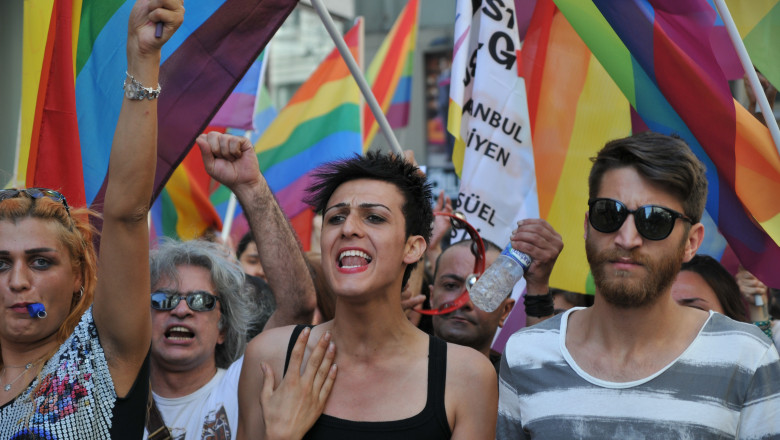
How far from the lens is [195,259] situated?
382 centimetres

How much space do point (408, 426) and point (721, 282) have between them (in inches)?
91.3

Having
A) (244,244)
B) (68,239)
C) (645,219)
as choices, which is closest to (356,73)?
(68,239)

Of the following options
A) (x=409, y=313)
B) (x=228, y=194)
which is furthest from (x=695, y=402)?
(x=228, y=194)

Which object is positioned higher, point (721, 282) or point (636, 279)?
point (721, 282)

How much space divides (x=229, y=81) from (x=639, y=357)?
2.03 meters

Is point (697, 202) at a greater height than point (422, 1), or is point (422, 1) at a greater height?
point (422, 1)

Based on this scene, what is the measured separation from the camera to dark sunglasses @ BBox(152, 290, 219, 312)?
366 cm

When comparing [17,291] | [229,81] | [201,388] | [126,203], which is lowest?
[201,388]

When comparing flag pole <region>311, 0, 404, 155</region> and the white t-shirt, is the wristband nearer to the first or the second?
flag pole <region>311, 0, 404, 155</region>

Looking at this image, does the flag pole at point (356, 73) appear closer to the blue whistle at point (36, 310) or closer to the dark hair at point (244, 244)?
the blue whistle at point (36, 310)

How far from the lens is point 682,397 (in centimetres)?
245

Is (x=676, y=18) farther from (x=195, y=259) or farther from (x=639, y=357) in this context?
(x=195, y=259)

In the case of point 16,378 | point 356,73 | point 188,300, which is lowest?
point 16,378

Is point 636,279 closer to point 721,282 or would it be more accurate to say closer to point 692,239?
point 692,239
